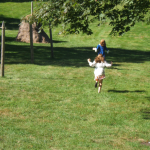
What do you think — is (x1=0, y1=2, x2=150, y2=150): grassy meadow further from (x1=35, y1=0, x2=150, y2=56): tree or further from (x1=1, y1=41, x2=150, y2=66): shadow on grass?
(x1=35, y1=0, x2=150, y2=56): tree

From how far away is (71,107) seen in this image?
10.1m

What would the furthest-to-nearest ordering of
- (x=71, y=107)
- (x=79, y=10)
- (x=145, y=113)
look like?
(x=71, y=107) → (x=145, y=113) → (x=79, y=10)

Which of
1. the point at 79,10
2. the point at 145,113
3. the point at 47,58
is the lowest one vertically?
the point at 145,113

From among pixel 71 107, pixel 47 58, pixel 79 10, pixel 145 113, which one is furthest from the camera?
pixel 47 58

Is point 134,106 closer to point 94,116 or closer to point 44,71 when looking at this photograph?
point 94,116

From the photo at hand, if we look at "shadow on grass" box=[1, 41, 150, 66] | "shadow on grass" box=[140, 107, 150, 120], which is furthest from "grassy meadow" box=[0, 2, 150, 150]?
"shadow on grass" box=[1, 41, 150, 66]

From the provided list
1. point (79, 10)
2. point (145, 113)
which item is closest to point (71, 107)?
point (145, 113)

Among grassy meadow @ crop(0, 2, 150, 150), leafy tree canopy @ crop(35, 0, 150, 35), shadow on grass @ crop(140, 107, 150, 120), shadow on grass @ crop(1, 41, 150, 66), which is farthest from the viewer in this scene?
shadow on grass @ crop(1, 41, 150, 66)

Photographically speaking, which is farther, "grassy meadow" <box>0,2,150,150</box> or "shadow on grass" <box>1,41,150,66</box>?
"shadow on grass" <box>1,41,150,66</box>

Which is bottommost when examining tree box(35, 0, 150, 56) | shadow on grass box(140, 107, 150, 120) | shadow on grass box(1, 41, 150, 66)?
shadow on grass box(140, 107, 150, 120)

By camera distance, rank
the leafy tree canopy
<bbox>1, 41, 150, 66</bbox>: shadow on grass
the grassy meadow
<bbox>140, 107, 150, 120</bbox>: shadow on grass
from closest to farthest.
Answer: the grassy meadow < the leafy tree canopy < <bbox>140, 107, 150, 120</bbox>: shadow on grass < <bbox>1, 41, 150, 66</bbox>: shadow on grass

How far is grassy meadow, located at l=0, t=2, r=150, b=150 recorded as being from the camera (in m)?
7.27

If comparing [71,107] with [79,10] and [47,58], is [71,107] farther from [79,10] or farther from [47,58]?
[47,58]

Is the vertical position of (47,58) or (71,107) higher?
(47,58)
